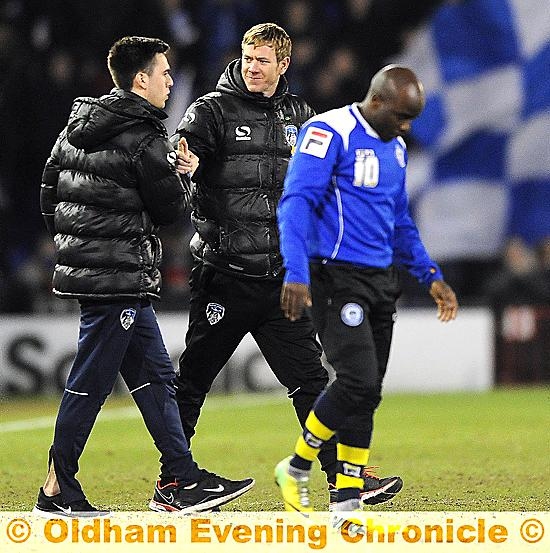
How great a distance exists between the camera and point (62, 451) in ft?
20.9

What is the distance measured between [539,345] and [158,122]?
364 inches

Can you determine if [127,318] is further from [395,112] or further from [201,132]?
[395,112]

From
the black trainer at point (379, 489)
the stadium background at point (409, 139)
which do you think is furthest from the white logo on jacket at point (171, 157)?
the stadium background at point (409, 139)

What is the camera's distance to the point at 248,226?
693 centimetres

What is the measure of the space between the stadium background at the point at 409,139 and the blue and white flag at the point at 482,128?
0.05 feet

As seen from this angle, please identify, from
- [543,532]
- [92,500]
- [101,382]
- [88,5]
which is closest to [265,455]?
[92,500]

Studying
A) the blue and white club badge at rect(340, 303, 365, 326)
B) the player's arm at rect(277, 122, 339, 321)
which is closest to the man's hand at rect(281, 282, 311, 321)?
the player's arm at rect(277, 122, 339, 321)

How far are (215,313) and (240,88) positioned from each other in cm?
111

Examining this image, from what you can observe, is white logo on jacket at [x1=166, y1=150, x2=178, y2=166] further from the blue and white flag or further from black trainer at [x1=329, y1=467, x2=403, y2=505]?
the blue and white flag

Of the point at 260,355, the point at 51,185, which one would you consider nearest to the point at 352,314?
the point at 51,185

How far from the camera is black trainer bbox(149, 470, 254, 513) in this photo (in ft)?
21.7

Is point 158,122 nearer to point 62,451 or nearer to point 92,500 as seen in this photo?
point 62,451

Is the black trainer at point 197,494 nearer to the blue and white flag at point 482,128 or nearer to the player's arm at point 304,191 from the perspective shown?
the player's arm at point 304,191

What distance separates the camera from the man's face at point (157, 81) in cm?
648
